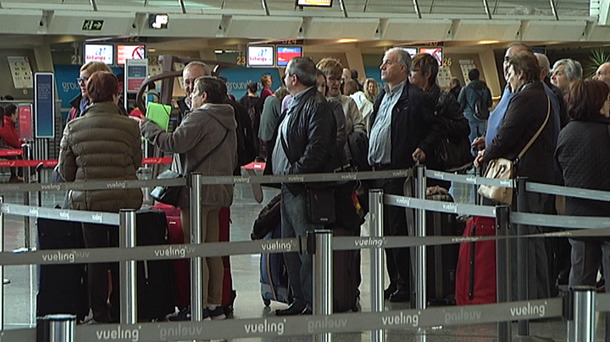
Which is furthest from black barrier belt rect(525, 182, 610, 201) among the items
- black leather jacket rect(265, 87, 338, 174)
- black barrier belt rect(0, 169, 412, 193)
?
black leather jacket rect(265, 87, 338, 174)

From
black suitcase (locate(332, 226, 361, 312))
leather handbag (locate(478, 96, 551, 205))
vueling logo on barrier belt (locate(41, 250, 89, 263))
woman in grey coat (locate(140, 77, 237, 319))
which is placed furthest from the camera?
black suitcase (locate(332, 226, 361, 312))

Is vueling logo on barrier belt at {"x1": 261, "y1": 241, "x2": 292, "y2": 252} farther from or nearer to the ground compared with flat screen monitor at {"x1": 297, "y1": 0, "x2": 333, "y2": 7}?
nearer to the ground

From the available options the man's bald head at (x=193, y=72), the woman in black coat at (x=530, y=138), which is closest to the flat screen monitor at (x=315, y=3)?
the man's bald head at (x=193, y=72)

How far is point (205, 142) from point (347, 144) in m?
1.44

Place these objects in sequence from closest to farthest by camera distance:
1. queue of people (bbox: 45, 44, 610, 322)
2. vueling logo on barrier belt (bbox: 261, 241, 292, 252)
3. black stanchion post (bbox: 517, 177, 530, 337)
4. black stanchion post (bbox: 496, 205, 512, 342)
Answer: vueling logo on barrier belt (bbox: 261, 241, 292, 252) < black stanchion post (bbox: 496, 205, 512, 342) < black stanchion post (bbox: 517, 177, 530, 337) < queue of people (bbox: 45, 44, 610, 322)

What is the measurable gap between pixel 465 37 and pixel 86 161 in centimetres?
2237

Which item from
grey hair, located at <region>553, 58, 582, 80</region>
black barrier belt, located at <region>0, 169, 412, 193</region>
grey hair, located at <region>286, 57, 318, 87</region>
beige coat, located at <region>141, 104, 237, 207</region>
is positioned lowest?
black barrier belt, located at <region>0, 169, 412, 193</region>

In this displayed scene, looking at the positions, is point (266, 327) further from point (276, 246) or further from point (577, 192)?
point (577, 192)

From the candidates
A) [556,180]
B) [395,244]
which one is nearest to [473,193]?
[556,180]

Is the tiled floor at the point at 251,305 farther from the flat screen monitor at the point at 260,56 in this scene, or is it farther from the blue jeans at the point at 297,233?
the flat screen monitor at the point at 260,56

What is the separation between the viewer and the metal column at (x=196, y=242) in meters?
5.99

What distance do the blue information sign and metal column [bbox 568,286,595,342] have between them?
1073 cm

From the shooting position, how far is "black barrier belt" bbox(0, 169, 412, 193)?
6.32 metres

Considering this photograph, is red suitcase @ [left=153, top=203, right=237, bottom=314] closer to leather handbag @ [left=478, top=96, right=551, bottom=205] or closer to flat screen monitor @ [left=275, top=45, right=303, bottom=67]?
leather handbag @ [left=478, top=96, right=551, bottom=205]
